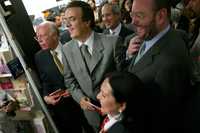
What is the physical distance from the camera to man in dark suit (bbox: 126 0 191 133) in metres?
1.62

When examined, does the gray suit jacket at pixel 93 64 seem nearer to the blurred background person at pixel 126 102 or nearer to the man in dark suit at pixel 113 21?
the blurred background person at pixel 126 102

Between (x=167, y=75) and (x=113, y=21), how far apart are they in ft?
6.90

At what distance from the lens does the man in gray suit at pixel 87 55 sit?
7.70ft

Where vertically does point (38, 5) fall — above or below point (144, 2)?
below

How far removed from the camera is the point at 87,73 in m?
2.43

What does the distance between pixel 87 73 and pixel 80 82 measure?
12 centimetres

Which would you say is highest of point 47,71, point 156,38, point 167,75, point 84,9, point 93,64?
point 84,9

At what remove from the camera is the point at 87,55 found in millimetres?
2418

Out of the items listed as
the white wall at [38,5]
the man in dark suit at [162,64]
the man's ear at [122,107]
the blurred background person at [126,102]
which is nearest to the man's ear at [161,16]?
the man in dark suit at [162,64]

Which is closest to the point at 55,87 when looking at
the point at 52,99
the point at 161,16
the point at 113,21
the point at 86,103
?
the point at 52,99

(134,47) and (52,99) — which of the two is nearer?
(134,47)

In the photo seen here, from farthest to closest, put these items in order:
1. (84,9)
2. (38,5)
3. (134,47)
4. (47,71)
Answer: (38,5)
(47,71)
(84,9)
(134,47)

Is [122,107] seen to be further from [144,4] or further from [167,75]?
[144,4]

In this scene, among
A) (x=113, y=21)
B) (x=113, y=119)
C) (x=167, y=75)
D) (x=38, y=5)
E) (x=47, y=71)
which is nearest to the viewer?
(x=167, y=75)
